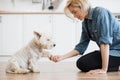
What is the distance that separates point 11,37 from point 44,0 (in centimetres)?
87

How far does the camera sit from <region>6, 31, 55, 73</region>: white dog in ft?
7.40

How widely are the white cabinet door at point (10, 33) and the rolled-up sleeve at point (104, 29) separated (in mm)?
2472

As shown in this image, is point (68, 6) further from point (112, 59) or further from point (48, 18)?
point (48, 18)

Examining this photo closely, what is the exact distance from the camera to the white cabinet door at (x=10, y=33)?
455 centimetres

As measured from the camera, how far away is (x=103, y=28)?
227cm

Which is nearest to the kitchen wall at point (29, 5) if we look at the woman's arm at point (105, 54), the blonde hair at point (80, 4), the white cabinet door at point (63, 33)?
the white cabinet door at point (63, 33)

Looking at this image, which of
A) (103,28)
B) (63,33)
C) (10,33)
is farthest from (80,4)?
(10,33)

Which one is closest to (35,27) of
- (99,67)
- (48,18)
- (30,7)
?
(48,18)

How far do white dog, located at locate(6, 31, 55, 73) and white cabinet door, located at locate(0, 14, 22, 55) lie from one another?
225 centimetres

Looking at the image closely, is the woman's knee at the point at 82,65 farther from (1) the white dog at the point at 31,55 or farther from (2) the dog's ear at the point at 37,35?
(2) the dog's ear at the point at 37,35

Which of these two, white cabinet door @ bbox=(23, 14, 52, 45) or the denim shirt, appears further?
white cabinet door @ bbox=(23, 14, 52, 45)

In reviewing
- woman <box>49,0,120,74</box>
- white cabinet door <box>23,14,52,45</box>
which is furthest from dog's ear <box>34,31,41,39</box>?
white cabinet door <box>23,14,52,45</box>

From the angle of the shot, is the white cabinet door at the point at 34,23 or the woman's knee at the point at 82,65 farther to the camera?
the white cabinet door at the point at 34,23

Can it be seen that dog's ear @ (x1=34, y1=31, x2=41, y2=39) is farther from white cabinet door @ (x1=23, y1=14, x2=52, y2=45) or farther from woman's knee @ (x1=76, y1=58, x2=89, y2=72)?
white cabinet door @ (x1=23, y1=14, x2=52, y2=45)
